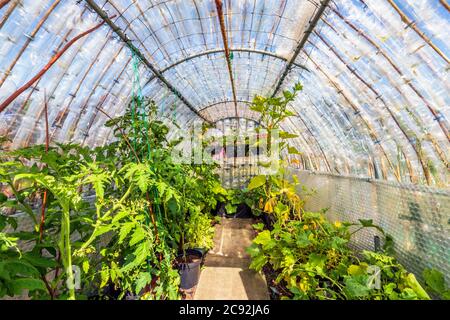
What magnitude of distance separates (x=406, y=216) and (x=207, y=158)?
2701mm

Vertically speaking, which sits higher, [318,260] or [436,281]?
[436,281]

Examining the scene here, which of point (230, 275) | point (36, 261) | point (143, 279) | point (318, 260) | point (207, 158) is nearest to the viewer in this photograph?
point (36, 261)

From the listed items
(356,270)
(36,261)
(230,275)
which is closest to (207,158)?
(230,275)

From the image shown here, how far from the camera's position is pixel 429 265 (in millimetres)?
1379

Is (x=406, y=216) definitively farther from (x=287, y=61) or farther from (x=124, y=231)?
(x=287, y=61)

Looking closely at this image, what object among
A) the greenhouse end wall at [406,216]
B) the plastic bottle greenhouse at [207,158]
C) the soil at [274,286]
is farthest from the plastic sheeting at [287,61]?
the soil at [274,286]

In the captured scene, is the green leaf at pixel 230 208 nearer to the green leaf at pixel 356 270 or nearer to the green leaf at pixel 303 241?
the green leaf at pixel 303 241

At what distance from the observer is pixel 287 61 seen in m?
3.79

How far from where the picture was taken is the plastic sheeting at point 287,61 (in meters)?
1.86

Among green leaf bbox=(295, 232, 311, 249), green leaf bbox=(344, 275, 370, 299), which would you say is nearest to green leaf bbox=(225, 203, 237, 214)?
green leaf bbox=(295, 232, 311, 249)

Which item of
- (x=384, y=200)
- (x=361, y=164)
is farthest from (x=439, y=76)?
(x=361, y=164)
